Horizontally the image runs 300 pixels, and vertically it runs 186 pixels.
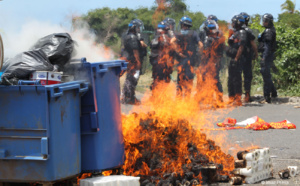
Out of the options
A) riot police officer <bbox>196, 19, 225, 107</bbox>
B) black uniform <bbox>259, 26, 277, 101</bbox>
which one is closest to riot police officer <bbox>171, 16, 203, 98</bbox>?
riot police officer <bbox>196, 19, 225, 107</bbox>

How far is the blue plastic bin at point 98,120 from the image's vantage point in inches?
244

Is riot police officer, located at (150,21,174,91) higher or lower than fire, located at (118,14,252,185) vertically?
higher

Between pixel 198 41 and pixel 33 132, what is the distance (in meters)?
11.5

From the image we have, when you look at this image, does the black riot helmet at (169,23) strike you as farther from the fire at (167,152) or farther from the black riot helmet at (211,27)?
the fire at (167,152)

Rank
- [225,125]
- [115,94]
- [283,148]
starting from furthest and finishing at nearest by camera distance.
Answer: [225,125] → [283,148] → [115,94]

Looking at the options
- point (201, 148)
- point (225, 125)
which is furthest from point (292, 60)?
point (201, 148)

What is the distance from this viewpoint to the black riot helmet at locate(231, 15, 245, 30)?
16547 mm

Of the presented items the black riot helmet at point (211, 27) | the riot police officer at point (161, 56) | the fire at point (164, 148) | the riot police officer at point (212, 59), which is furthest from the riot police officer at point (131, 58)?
the fire at point (164, 148)

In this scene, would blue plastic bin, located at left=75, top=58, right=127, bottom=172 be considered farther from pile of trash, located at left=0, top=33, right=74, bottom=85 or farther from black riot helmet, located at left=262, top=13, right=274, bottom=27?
black riot helmet, located at left=262, top=13, right=274, bottom=27

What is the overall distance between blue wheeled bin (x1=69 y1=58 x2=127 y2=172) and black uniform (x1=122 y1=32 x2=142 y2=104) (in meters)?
11.0

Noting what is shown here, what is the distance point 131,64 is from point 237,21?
11.7 ft

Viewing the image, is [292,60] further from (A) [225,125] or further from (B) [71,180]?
(B) [71,180]

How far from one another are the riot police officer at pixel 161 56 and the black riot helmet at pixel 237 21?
1.86m

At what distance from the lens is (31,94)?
5582mm
